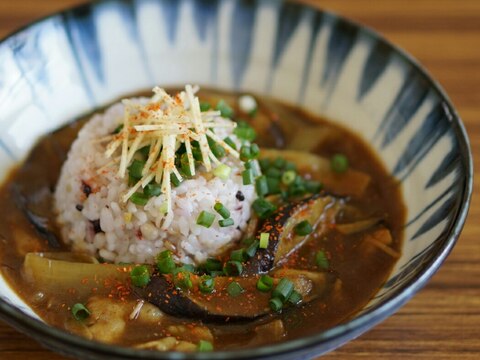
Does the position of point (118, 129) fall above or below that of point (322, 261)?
above

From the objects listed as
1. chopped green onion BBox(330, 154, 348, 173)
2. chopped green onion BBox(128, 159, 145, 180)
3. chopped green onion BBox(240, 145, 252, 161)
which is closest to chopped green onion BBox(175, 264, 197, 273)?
chopped green onion BBox(128, 159, 145, 180)

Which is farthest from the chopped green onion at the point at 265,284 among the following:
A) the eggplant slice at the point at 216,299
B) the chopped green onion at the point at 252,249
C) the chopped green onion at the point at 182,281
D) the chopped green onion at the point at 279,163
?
the chopped green onion at the point at 279,163

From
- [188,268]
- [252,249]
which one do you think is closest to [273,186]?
[252,249]

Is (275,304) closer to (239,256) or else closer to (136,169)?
(239,256)

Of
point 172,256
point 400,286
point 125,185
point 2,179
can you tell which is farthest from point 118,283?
point 400,286

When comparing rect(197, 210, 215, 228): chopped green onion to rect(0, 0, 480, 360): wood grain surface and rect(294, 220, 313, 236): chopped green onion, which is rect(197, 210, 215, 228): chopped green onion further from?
rect(0, 0, 480, 360): wood grain surface

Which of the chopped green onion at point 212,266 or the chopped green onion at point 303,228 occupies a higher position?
the chopped green onion at point 303,228

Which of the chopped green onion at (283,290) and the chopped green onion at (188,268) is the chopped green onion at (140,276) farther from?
the chopped green onion at (283,290)
